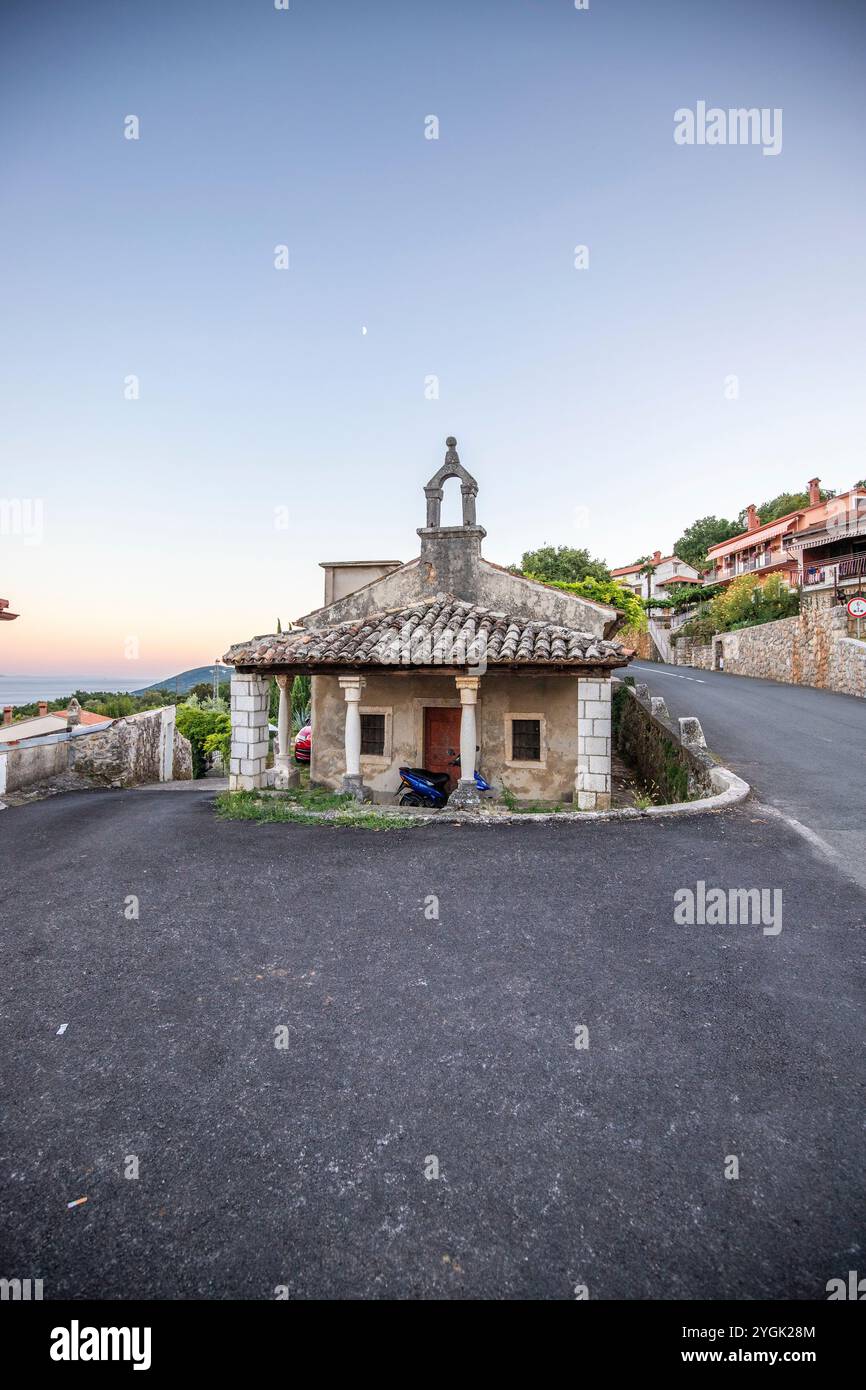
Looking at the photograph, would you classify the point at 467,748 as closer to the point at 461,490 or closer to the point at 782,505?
the point at 461,490

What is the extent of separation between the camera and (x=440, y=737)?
1246cm

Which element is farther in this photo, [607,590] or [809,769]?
[607,590]

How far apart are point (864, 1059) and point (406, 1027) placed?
2.81 m

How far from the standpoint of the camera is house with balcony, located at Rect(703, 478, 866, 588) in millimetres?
31391

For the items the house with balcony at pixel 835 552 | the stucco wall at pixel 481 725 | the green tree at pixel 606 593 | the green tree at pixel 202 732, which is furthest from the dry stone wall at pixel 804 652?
the green tree at pixel 202 732

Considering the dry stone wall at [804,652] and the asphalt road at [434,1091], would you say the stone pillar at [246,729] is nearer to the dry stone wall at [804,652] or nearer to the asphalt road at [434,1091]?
the asphalt road at [434,1091]

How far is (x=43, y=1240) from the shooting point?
2.40 meters

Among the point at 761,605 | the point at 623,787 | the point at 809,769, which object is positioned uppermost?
the point at 761,605

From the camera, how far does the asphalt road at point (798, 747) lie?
7.87 metres

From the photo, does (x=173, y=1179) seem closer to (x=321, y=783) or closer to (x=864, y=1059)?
(x=864, y=1059)

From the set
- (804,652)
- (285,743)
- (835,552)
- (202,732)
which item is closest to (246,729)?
(285,743)

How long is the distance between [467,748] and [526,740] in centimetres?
192
